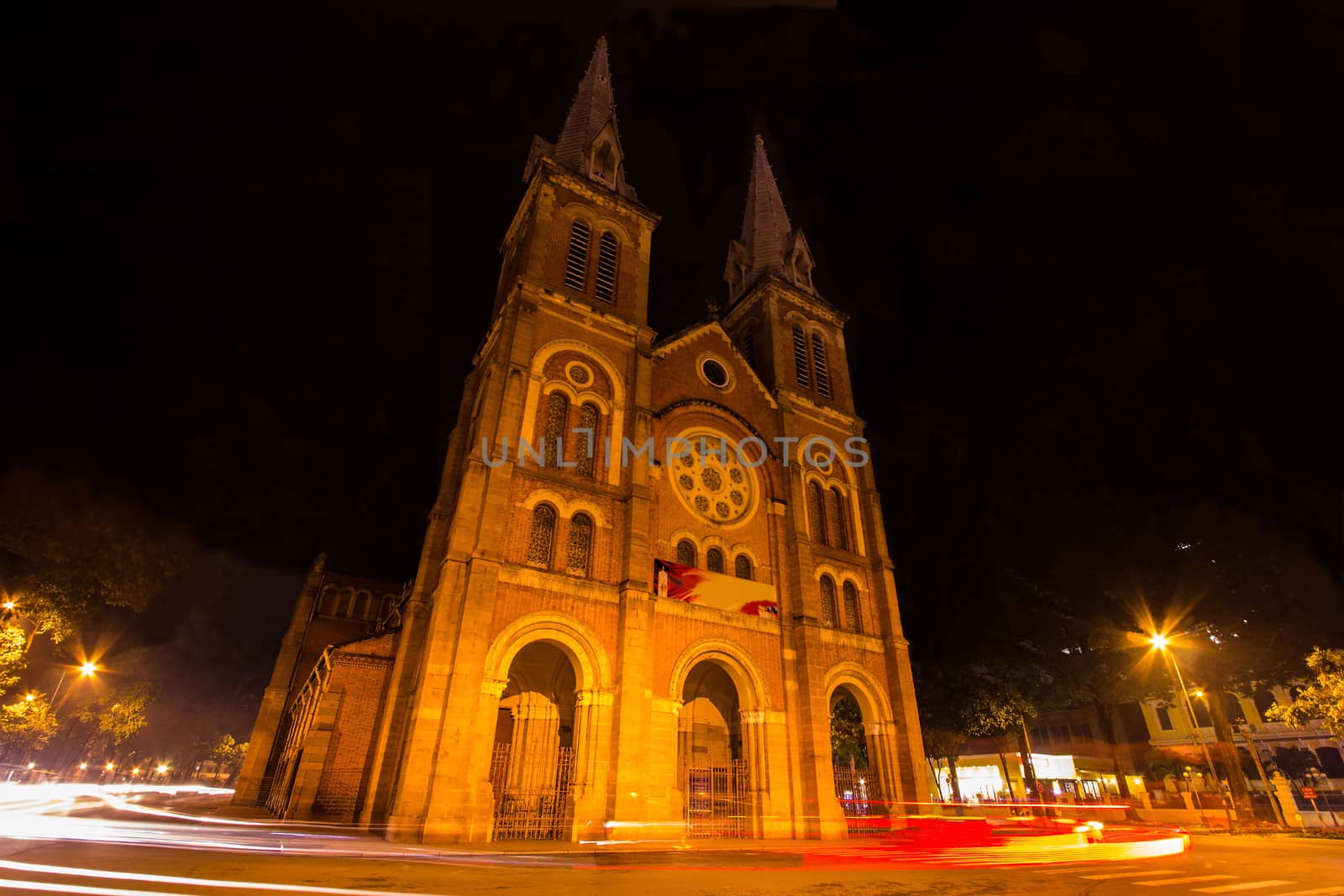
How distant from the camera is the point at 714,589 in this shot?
69.0 ft

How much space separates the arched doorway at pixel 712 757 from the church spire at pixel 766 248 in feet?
67.7

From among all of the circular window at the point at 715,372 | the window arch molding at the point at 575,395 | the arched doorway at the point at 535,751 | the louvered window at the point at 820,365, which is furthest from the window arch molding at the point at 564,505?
the louvered window at the point at 820,365

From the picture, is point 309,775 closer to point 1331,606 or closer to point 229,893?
point 229,893

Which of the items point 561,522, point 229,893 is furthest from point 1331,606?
point 229,893

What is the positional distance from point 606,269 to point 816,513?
1359 centimetres

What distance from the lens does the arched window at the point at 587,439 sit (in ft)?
69.9

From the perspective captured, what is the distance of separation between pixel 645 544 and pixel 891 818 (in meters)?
11.9

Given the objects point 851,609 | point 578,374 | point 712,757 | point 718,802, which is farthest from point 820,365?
point 718,802

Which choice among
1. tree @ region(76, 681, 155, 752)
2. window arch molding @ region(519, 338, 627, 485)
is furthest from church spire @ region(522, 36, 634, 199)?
tree @ region(76, 681, 155, 752)

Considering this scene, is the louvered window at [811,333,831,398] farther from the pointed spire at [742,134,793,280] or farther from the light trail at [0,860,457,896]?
the light trail at [0,860,457,896]

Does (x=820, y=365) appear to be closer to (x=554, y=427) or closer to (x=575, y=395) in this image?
(x=575, y=395)

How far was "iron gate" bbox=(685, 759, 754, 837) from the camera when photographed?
18070mm

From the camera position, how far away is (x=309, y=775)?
17875mm

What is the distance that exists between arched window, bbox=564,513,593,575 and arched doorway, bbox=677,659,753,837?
530 cm
